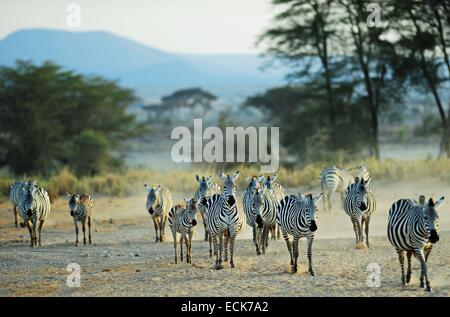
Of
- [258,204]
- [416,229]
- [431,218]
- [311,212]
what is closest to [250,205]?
[258,204]

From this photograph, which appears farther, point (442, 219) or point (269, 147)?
point (269, 147)

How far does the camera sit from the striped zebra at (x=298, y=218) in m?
11.7

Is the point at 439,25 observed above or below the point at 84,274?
above

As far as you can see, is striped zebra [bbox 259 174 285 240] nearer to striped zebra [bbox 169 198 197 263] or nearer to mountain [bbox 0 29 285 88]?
striped zebra [bbox 169 198 197 263]

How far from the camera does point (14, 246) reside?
16.1 meters

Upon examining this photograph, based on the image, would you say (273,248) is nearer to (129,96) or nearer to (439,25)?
(439,25)

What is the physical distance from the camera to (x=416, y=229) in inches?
413

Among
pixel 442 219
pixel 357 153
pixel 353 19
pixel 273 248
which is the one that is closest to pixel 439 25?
pixel 353 19

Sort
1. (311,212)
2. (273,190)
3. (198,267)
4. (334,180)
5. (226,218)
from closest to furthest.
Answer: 1. (311,212)
2. (226,218)
3. (198,267)
4. (273,190)
5. (334,180)

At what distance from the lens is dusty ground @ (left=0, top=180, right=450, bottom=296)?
1101cm

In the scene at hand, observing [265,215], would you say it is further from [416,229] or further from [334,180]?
[334,180]

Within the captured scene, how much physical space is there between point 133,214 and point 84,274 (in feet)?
29.1

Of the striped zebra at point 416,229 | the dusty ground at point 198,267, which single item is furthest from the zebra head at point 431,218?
the dusty ground at point 198,267

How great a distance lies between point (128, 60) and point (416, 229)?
128 m
